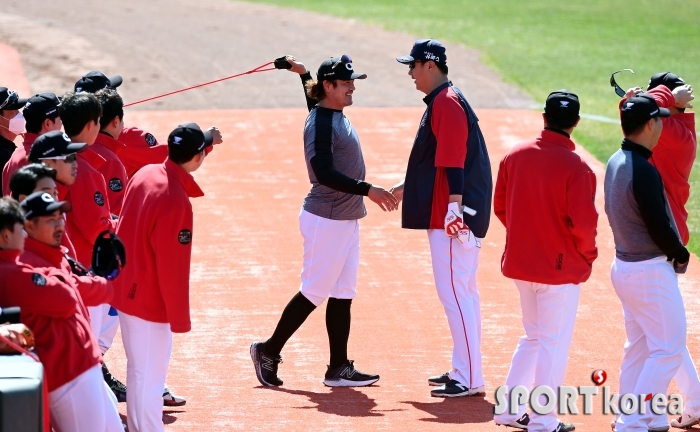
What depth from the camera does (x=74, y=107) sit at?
19.2ft

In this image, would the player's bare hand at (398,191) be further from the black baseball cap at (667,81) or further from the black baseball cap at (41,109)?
the black baseball cap at (41,109)

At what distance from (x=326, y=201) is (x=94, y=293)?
2.52 metres

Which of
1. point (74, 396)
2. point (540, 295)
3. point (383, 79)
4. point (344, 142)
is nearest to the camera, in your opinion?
point (74, 396)

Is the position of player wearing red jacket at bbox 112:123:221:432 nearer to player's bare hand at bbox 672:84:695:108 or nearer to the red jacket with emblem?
the red jacket with emblem

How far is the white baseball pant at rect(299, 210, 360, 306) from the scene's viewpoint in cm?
712

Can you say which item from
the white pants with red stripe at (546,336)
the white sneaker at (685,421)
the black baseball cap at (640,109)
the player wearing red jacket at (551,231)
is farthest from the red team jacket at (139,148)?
the white sneaker at (685,421)

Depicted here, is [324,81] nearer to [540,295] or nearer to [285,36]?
[540,295]

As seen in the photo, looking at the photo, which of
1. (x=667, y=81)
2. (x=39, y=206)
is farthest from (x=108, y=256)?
(x=667, y=81)

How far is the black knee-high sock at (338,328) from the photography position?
7191 mm

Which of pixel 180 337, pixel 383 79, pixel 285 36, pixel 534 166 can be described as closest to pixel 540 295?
pixel 534 166

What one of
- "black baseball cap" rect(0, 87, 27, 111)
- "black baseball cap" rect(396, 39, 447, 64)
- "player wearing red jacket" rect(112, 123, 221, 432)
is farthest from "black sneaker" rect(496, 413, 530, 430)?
"black baseball cap" rect(0, 87, 27, 111)

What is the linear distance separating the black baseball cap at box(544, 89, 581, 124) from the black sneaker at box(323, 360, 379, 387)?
2.33m

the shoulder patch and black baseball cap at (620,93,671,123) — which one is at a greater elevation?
black baseball cap at (620,93,671,123)

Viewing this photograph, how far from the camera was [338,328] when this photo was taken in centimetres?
725
